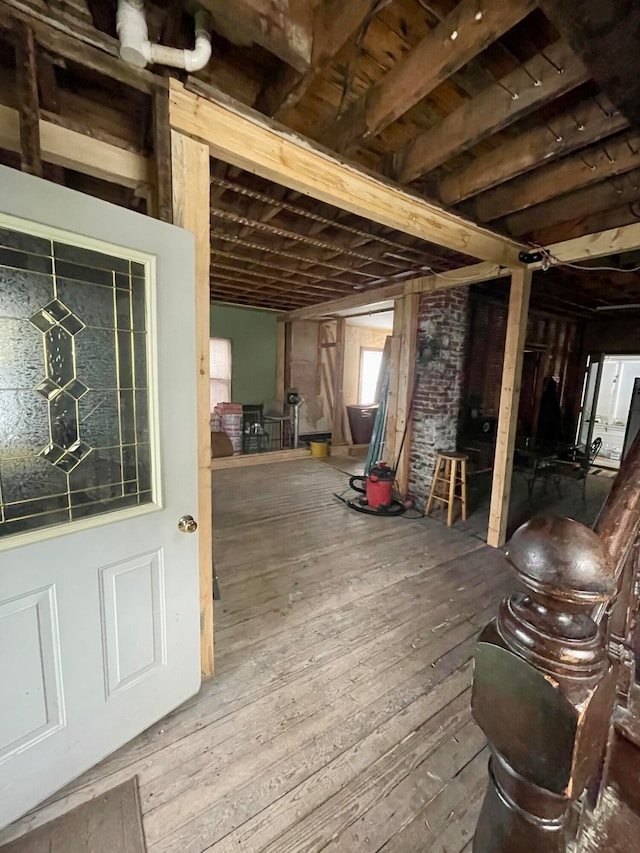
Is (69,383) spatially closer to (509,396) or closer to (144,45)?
(144,45)

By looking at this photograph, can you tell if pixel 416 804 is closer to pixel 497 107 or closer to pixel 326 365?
pixel 497 107

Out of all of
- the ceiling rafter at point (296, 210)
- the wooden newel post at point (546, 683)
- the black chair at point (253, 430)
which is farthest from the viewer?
the black chair at point (253, 430)

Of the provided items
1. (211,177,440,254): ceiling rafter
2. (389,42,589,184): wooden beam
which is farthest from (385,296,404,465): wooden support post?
(389,42,589,184): wooden beam

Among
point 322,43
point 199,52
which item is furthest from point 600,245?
point 199,52

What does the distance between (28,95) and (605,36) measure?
1820mm

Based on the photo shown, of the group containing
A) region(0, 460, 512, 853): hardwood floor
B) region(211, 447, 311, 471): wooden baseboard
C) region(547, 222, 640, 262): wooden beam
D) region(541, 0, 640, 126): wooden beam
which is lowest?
region(0, 460, 512, 853): hardwood floor

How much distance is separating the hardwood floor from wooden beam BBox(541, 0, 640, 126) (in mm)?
2587

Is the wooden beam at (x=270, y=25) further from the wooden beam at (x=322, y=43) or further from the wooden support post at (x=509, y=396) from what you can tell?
the wooden support post at (x=509, y=396)

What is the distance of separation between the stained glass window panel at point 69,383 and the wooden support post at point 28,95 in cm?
31

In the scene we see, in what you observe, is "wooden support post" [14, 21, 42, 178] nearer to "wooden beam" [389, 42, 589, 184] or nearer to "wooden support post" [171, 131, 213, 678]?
"wooden support post" [171, 131, 213, 678]

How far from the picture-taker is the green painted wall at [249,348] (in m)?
6.86

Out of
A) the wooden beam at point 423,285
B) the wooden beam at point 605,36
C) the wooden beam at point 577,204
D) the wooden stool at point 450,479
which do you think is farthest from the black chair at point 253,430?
the wooden beam at point 605,36

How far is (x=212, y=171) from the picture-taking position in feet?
7.52

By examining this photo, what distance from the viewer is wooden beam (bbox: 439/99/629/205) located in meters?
1.69
